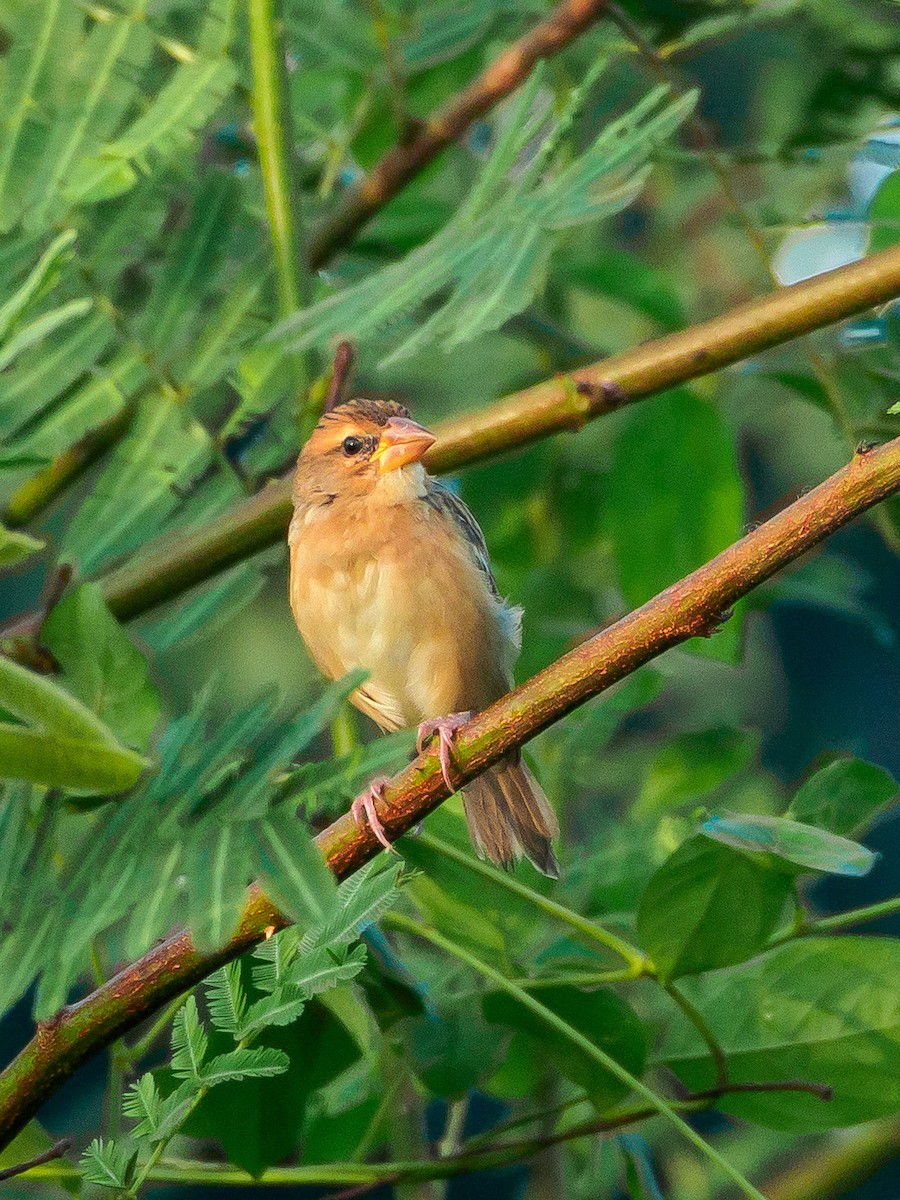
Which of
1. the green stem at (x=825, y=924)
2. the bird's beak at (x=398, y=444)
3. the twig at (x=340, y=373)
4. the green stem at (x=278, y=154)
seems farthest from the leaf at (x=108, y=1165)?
the bird's beak at (x=398, y=444)

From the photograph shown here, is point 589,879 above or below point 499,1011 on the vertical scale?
below

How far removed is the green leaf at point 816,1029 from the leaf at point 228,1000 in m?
0.70

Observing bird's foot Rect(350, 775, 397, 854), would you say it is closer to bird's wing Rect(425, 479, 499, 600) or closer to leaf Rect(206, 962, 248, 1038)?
leaf Rect(206, 962, 248, 1038)

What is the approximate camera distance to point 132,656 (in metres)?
1.91

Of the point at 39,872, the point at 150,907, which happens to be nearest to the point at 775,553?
the point at 150,907

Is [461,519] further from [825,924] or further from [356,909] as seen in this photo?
[356,909]

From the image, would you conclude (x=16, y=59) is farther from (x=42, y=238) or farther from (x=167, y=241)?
(x=167, y=241)

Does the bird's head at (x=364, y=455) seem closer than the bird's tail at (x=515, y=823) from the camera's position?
No

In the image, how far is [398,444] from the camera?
126 inches

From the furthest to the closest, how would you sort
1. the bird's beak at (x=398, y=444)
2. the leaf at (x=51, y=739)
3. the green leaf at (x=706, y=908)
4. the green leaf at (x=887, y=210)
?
1. the bird's beak at (x=398, y=444)
2. the green leaf at (x=887, y=210)
3. the green leaf at (x=706, y=908)
4. the leaf at (x=51, y=739)

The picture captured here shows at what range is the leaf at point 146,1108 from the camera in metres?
1.67

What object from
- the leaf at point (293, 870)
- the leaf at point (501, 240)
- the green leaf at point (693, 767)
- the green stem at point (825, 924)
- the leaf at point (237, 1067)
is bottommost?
the green leaf at point (693, 767)

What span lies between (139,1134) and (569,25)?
77.9 inches

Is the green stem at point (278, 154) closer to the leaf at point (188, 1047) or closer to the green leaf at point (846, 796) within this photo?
the green leaf at point (846, 796)
